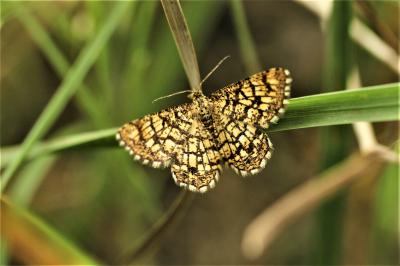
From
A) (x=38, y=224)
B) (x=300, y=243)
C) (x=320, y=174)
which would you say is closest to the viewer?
(x=38, y=224)

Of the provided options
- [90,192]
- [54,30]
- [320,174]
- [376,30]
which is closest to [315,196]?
[320,174]

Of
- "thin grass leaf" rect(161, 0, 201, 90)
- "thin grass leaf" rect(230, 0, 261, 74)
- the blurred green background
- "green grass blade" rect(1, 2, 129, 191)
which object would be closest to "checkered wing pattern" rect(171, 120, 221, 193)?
"thin grass leaf" rect(161, 0, 201, 90)

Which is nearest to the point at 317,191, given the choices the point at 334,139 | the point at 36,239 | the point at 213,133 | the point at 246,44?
the point at 334,139

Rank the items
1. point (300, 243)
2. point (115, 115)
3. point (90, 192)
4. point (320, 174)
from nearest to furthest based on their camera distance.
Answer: point (320, 174)
point (115, 115)
point (90, 192)
point (300, 243)

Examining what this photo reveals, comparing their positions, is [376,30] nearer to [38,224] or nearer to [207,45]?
→ [207,45]

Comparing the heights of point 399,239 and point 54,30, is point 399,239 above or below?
below

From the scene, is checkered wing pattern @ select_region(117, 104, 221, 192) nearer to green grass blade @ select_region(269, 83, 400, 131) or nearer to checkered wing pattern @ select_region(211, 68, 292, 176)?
checkered wing pattern @ select_region(211, 68, 292, 176)
